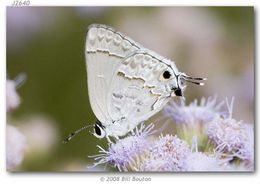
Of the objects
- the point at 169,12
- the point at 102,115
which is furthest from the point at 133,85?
the point at 169,12

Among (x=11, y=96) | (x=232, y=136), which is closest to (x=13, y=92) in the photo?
(x=11, y=96)

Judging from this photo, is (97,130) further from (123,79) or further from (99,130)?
(123,79)

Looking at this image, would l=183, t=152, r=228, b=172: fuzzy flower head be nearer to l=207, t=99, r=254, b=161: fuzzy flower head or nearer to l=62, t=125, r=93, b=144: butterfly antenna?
l=207, t=99, r=254, b=161: fuzzy flower head

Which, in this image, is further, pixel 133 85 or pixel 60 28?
pixel 60 28

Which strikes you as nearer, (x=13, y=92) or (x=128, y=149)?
(x=128, y=149)

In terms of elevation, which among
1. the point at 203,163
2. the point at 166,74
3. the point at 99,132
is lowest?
the point at 203,163

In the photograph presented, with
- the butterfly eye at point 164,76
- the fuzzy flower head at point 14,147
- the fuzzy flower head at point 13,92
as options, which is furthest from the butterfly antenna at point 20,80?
the butterfly eye at point 164,76

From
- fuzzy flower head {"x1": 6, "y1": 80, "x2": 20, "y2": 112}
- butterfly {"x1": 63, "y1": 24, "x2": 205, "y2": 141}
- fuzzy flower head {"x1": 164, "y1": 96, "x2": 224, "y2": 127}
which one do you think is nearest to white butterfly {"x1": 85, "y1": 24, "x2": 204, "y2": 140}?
butterfly {"x1": 63, "y1": 24, "x2": 205, "y2": 141}
